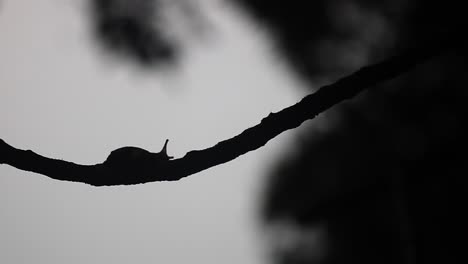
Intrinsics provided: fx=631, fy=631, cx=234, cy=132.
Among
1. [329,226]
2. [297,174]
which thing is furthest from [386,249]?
[297,174]

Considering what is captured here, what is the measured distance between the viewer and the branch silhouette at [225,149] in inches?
22.2

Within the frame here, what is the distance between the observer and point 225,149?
590 mm

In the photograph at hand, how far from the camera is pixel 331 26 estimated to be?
1.71 meters

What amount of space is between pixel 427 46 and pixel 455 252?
0.82 metres

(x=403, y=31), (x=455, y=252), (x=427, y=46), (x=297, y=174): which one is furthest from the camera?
(x=297, y=174)

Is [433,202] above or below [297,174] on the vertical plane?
below

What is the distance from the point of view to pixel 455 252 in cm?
126

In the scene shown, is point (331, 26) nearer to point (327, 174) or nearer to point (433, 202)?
point (327, 174)

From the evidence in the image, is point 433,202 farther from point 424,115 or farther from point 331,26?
point 331,26

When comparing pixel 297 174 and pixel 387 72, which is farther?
pixel 297 174

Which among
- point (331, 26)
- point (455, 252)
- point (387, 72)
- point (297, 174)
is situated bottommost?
point (387, 72)

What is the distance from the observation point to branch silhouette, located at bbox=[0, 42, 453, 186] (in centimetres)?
56

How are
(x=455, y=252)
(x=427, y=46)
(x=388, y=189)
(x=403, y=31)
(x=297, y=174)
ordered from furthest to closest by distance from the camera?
(x=297, y=174), (x=403, y=31), (x=388, y=189), (x=455, y=252), (x=427, y=46)

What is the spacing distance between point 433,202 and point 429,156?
0.11 meters
